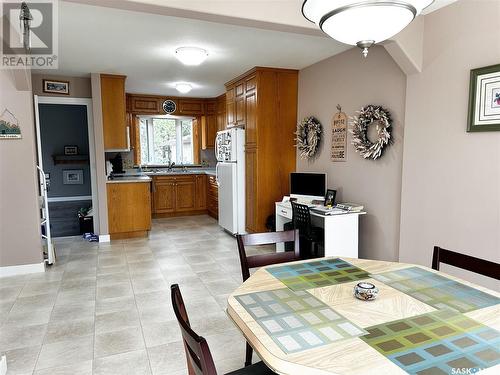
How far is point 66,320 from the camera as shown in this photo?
2725 millimetres

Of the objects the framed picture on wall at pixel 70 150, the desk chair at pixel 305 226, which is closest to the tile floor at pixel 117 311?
the desk chair at pixel 305 226

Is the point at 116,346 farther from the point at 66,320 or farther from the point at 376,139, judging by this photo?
the point at 376,139

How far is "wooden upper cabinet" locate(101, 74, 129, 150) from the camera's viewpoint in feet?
16.4

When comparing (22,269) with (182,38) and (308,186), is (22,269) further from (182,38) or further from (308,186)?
(308,186)

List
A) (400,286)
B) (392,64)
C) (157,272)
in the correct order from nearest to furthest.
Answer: (400,286)
(392,64)
(157,272)

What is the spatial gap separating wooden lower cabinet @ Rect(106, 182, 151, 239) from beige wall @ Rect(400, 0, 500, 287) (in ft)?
12.5

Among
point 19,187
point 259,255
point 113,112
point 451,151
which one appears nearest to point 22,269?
point 19,187

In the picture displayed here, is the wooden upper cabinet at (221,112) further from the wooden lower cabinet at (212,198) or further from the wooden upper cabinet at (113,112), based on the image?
the wooden upper cabinet at (113,112)

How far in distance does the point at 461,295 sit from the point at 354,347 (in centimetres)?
70

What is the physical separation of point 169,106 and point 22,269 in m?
4.27

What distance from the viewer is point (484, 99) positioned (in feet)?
7.87

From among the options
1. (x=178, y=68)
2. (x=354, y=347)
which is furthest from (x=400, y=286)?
(x=178, y=68)

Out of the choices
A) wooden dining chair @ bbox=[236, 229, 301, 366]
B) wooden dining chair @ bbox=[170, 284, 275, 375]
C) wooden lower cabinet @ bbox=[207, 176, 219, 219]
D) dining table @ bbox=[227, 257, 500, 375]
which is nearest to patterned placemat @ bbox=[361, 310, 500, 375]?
dining table @ bbox=[227, 257, 500, 375]

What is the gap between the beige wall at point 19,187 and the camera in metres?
3.62
